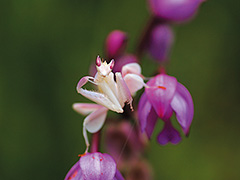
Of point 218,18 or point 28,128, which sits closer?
point 28,128

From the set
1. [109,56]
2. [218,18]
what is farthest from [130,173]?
[218,18]

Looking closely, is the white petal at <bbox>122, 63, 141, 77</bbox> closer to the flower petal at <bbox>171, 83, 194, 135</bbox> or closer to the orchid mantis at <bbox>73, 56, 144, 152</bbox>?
the orchid mantis at <bbox>73, 56, 144, 152</bbox>

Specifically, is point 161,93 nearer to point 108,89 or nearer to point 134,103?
point 108,89

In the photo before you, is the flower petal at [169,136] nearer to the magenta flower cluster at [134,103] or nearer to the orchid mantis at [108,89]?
the magenta flower cluster at [134,103]

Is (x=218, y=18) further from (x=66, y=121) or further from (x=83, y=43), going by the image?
(x=66, y=121)

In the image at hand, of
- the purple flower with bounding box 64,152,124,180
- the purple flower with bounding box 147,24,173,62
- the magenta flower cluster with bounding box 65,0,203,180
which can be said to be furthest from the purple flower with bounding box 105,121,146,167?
the purple flower with bounding box 64,152,124,180
